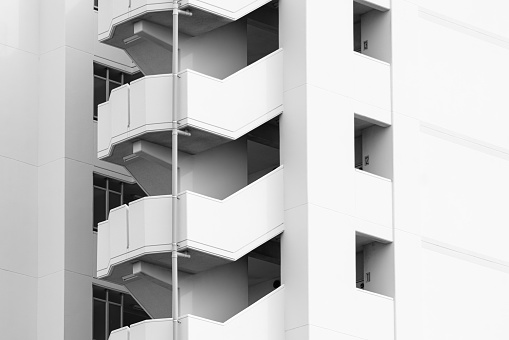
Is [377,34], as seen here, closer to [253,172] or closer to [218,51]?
[218,51]

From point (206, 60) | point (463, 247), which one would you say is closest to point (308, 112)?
point (206, 60)

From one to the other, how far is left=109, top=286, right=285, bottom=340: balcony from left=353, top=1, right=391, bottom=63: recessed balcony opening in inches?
383

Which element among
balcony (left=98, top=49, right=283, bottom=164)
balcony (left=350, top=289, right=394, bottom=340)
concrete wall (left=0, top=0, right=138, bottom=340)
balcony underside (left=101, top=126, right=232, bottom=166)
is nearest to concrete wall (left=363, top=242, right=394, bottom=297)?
balcony (left=350, top=289, right=394, bottom=340)

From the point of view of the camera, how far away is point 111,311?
211ft

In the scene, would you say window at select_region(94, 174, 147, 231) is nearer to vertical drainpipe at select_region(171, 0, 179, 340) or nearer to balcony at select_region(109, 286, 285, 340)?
vertical drainpipe at select_region(171, 0, 179, 340)

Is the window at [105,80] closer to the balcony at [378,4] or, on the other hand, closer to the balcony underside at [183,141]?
the balcony underside at [183,141]

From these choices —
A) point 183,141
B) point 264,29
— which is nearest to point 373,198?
point 183,141

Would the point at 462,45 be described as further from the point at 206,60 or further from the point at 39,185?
the point at 39,185

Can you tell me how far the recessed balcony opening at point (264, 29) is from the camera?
209 ft

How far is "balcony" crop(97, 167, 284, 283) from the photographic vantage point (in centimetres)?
5784

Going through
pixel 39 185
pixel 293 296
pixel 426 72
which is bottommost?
pixel 293 296

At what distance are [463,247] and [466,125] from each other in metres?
4.58

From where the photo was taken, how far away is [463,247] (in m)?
65.2

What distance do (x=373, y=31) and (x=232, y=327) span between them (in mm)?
12537
